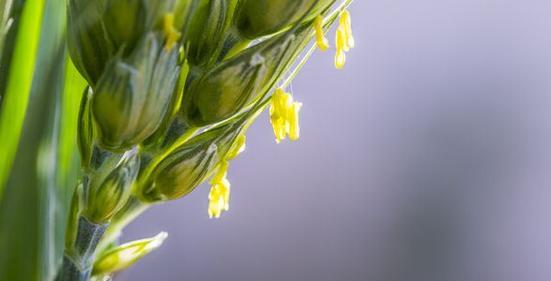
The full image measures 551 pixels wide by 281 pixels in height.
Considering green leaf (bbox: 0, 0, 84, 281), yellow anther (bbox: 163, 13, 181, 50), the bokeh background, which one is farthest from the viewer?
the bokeh background

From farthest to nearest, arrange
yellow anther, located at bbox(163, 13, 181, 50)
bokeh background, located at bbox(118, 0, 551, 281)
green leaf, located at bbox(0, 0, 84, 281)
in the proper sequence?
1. bokeh background, located at bbox(118, 0, 551, 281)
2. green leaf, located at bbox(0, 0, 84, 281)
3. yellow anther, located at bbox(163, 13, 181, 50)

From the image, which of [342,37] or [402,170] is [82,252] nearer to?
[342,37]

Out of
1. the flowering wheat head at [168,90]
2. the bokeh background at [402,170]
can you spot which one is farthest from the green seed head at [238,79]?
the bokeh background at [402,170]

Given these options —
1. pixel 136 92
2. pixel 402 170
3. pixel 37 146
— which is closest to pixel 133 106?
pixel 136 92

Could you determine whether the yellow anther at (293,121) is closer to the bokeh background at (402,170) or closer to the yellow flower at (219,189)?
the yellow flower at (219,189)

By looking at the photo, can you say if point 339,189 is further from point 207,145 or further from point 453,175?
point 207,145

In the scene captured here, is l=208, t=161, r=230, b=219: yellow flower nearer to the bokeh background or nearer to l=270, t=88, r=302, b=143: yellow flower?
l=270, t=88, r=302, b=143: yellow flower

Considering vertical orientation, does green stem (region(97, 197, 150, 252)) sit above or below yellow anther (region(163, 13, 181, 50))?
below

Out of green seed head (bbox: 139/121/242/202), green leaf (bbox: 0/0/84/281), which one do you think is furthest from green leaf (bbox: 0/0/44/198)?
green seed head (bbox: 139/121/242/202)
